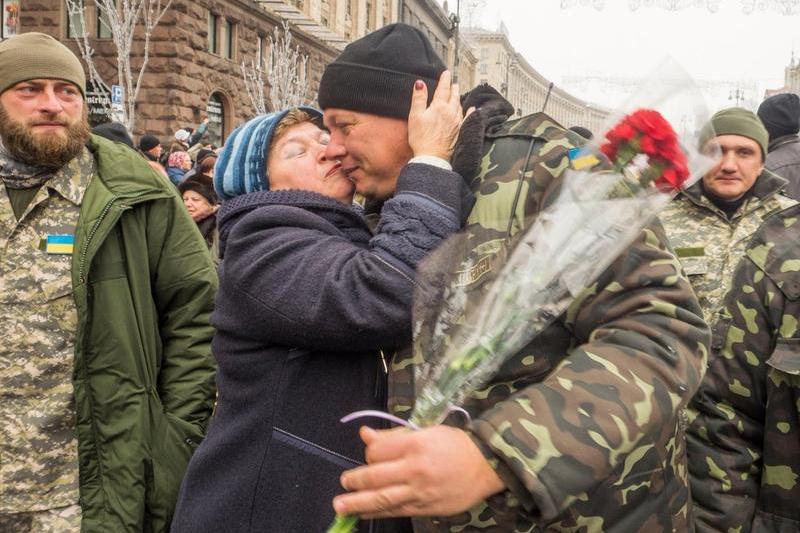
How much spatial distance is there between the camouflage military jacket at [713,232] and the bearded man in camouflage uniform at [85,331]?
2.47 m

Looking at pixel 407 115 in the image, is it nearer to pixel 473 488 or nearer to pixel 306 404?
pixel 306 404

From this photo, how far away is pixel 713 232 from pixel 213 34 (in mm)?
22203

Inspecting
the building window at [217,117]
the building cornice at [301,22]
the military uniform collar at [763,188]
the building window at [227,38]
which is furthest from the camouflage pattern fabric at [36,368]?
the building cornice at [301,22]

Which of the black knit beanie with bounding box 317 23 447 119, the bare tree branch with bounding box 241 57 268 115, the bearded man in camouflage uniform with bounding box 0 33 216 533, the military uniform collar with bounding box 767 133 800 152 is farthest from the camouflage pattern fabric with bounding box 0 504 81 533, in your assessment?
the bare tree branch with bounding box 241 57 268 115

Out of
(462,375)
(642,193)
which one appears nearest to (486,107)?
(642,193)

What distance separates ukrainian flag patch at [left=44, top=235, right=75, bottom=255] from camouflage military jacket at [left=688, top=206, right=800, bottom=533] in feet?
8.42

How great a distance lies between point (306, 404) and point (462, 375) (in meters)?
0.65

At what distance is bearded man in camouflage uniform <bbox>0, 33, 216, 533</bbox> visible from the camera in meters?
3.05

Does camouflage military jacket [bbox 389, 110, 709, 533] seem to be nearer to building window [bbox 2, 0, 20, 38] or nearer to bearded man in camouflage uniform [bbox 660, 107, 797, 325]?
bearded man in camouflage uniform [bbox 660, 107, 797, 325]

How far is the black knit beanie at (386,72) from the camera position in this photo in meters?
1.98

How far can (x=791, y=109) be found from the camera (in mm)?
6422

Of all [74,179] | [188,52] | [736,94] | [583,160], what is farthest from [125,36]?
[583,160]

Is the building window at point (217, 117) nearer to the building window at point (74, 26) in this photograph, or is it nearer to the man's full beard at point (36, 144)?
the building window at point (74, 26)

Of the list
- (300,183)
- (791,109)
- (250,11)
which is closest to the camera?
(300,183)
